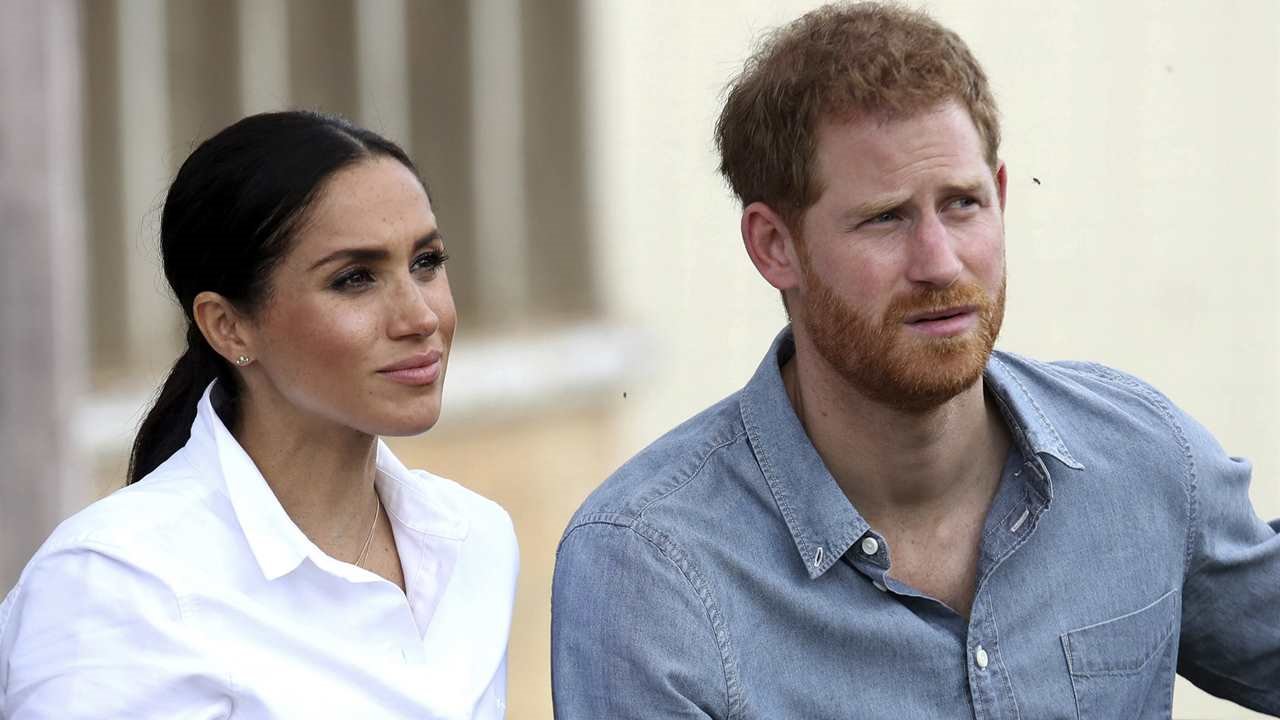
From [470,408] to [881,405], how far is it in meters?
1.93

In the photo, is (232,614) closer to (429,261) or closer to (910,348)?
(429,261)

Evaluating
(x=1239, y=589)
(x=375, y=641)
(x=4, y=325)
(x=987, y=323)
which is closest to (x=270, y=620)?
(x=375, y=641)

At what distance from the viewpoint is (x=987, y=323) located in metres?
2.27

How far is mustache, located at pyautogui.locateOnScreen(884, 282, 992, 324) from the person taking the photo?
2248 millimetres

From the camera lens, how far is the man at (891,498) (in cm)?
226

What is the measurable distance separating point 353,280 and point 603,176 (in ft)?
6.18

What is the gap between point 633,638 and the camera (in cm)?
222

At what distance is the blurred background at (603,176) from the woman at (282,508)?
4.98 ft

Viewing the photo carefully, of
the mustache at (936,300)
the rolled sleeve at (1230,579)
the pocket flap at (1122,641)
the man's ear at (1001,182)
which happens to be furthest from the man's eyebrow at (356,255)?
the rolled sleeve at (1230,579)

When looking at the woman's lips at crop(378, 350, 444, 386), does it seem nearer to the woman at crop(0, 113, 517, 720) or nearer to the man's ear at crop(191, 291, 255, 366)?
the woman at crop(0, 113, 517, 720)

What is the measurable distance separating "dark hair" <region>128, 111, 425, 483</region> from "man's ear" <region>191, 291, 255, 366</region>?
14 millimetres

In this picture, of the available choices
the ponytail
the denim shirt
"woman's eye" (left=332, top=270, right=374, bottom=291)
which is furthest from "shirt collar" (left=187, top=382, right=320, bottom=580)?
the denim shirt

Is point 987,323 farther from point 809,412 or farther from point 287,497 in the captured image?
point 287,497

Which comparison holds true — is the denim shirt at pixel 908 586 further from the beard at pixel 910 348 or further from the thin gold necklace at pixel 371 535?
the thin gold necklace at pixel 371 535
